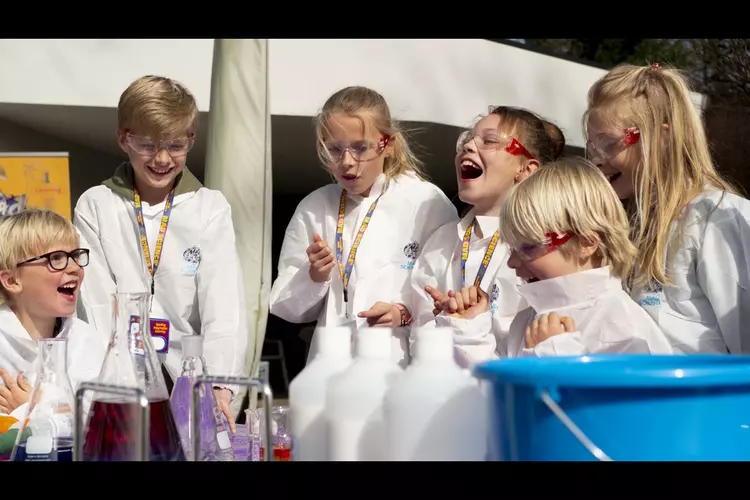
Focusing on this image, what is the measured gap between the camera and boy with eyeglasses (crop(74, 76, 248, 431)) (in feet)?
8.52

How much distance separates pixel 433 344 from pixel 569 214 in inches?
34.0

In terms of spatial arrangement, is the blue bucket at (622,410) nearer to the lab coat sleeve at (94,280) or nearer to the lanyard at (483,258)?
the lanyard at (483,258)

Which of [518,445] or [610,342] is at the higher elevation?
[610,342]

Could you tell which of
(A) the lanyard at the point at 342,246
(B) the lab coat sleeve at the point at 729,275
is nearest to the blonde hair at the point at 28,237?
(A) the lanyard at the point at 342,246

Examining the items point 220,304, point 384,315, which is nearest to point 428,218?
point 384,315

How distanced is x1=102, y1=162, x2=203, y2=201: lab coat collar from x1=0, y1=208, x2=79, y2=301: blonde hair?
1.59ft

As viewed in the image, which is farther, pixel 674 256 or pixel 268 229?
pixel 268 229

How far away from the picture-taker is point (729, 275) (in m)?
2.01

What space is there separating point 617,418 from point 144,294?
71 cm

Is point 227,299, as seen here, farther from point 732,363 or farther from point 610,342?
point 732,363

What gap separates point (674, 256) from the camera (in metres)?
2.07
